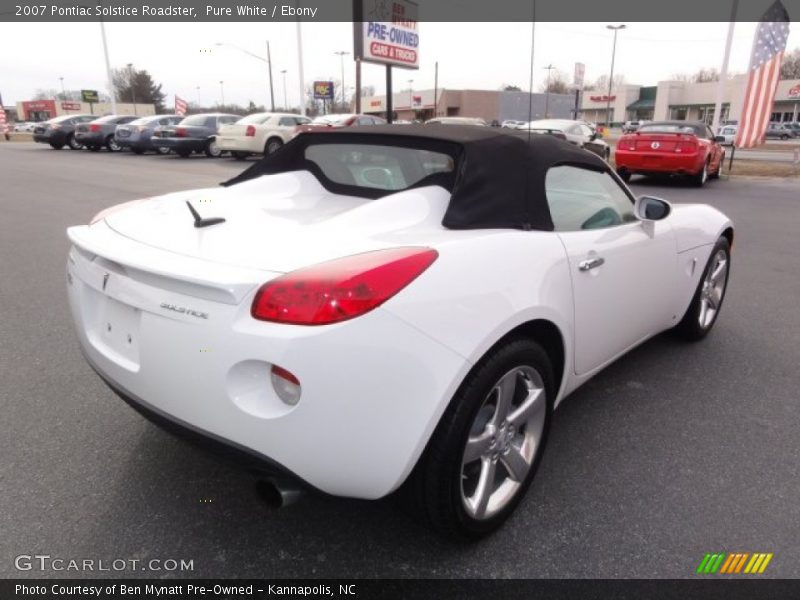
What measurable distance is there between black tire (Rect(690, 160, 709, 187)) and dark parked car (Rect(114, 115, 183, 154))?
16981 mm

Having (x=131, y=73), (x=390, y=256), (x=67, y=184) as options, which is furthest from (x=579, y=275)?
(x=131, y=73)

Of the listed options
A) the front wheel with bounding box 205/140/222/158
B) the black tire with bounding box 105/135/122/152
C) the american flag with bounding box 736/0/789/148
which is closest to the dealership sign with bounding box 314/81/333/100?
the black tire with bounding box 105/135/122/152

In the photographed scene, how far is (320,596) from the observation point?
187 cm

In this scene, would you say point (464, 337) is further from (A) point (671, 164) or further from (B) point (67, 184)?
(B) point (67, 184)

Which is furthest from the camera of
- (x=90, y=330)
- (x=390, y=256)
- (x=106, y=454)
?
(x=106, y=454)

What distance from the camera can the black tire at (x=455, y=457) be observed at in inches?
70.6

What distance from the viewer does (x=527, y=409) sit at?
2199mm

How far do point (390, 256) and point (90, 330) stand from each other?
3.95 feet

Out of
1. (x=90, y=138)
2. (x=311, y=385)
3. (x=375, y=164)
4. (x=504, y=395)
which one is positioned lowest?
(x=90, y=138)

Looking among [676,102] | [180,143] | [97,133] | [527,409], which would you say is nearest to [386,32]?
[180,143]

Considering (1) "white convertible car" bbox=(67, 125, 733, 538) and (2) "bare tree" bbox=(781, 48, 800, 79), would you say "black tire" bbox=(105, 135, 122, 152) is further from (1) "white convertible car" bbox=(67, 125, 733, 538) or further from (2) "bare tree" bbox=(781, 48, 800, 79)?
(2) "bare tree" bbox=(781, 48, 800, 79)

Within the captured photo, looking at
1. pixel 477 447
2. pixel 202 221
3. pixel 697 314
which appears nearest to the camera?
pixel 477 447

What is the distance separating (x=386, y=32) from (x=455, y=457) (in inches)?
687

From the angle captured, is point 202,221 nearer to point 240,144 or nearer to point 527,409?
point 527,409
